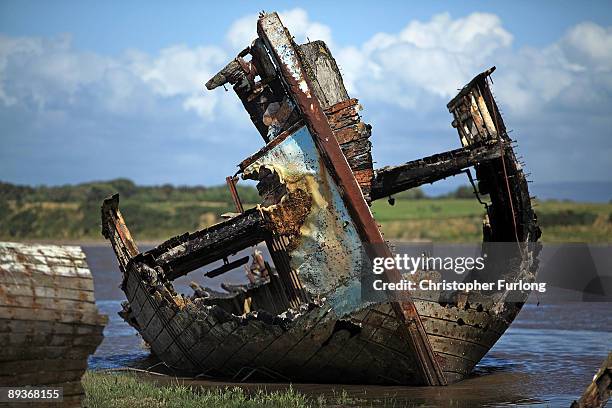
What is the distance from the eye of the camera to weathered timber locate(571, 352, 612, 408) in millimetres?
8430

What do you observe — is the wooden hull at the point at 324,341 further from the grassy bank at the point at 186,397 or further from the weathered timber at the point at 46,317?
the weathered timber at the point at 46,317

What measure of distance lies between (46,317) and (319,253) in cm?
434

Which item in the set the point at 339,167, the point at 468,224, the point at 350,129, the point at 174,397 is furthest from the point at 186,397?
the point at 468,224

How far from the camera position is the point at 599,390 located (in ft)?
27.8

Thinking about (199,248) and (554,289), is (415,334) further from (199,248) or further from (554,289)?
(554,289)

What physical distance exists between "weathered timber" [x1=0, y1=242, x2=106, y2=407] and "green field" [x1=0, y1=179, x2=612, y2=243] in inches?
1339

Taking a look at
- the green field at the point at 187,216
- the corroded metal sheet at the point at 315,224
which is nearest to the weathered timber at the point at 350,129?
the corroded metal sheet at the point at 315,224

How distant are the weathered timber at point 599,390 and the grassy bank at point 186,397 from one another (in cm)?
320

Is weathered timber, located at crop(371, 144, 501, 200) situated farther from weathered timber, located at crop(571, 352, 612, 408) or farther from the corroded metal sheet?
weathered timber, located at crop(571, 352, 612, 408)

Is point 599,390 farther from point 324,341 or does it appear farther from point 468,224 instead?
point 468,224

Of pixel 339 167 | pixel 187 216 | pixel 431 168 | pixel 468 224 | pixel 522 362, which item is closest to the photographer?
pixel 339 167

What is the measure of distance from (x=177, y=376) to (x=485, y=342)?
4.03 meters

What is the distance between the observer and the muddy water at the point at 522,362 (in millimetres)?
11555

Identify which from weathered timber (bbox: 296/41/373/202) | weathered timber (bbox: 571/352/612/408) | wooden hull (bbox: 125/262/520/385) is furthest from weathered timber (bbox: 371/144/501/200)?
weathered timber (bbox: 571/352/612/408)
